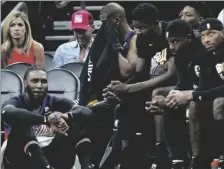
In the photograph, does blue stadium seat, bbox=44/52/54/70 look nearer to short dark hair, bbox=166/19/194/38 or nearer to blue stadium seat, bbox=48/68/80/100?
blue stadium seat, bbox=48/68/80/100

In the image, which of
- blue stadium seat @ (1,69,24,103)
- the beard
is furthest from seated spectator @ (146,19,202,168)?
blue stadium seat @ (1,69,24,103)

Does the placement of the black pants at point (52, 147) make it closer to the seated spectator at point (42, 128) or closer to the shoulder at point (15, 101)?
the seated spectator at point (42, 128)

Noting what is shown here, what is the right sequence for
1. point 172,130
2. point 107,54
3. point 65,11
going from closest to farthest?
point 172,130 → point 107,54 → point 65,11

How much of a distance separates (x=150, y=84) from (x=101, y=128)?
1481 mm

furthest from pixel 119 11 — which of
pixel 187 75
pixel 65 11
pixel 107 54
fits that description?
pixel 65 11

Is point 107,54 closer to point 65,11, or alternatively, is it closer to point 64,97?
point 64,97

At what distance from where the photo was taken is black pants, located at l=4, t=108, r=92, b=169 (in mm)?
13133

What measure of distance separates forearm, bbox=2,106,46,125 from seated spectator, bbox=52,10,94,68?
1878mm

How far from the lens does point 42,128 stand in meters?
13.5

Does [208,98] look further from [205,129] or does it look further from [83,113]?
[83,113]

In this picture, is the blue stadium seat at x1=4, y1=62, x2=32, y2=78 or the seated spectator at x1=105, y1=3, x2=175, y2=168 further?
the blue stadium seat at x1=4, y1=62, x2=32, y2=78

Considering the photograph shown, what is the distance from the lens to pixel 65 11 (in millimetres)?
17922

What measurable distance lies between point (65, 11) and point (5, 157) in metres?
5.08

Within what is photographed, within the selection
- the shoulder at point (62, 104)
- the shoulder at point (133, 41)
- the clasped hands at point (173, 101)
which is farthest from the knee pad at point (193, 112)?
the shoulder at point (62, 104)
